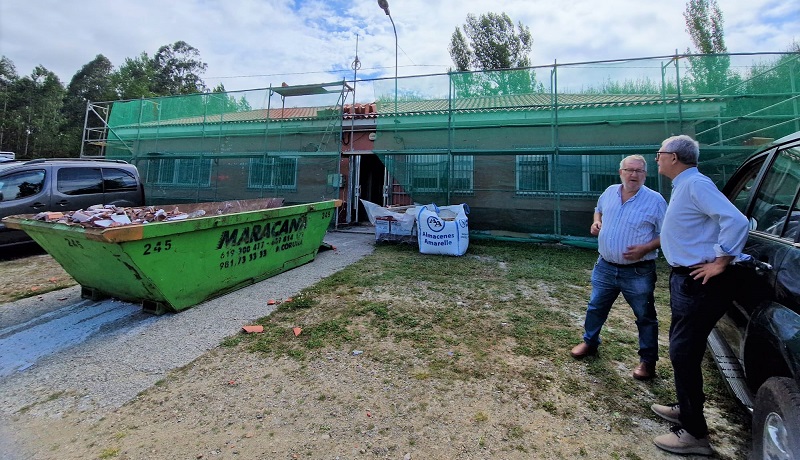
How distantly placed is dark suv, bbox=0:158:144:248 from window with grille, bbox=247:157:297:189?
3226mm

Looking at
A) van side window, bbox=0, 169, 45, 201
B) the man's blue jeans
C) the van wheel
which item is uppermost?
van side window, bbox=0, 169, 45, 201

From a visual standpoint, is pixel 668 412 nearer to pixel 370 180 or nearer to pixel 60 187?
pixel 60 187

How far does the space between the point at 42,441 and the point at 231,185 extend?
33.6ft

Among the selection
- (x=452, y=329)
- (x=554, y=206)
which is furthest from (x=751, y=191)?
(x=554, y=206)

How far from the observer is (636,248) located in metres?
2.60

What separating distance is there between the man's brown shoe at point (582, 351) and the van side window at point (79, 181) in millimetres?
9335

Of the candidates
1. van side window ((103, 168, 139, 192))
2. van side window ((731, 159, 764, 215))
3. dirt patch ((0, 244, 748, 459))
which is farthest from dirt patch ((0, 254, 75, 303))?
van side window ((731, 159, 764, 215))

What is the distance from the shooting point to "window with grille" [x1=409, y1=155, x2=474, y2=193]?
940 cm

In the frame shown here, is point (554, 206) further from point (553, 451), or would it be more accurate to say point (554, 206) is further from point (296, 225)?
point (553, 451)

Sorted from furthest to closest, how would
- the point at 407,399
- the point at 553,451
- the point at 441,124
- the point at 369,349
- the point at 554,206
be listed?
the point at 441,124
the point at 554,206
the point at 369,349
the point at 407,399
the point at 553,451

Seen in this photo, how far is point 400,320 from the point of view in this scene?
3965mm

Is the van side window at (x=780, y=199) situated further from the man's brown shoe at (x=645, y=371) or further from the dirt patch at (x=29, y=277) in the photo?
the dirt patch at (x=29, y=277)

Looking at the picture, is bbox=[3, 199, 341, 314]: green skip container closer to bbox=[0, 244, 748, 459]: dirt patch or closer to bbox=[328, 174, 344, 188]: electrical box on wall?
bbox=[0, 244, 748, 459]: dirt patch

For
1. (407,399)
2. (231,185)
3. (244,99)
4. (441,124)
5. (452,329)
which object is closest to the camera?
(407,399)
